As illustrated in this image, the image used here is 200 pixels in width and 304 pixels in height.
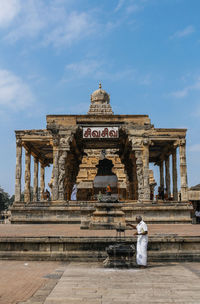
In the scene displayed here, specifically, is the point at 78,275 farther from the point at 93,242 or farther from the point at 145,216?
the point at 145,216

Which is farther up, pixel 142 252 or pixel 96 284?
pixel 142 252

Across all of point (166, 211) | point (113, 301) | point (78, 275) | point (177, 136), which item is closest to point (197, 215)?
point (166, 211)

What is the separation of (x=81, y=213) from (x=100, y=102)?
29433 mm

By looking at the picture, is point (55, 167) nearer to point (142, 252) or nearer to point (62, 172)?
point (62, 172)

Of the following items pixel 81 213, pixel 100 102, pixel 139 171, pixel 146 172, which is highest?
pixel 100 102

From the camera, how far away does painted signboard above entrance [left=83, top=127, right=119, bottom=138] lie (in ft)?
96.6

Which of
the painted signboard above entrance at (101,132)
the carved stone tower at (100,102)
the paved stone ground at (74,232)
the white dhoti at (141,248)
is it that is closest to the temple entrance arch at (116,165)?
the painted signboard above entrance at (101,132)

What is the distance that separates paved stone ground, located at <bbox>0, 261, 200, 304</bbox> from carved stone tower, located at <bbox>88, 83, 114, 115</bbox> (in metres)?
40.9

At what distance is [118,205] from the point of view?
16.3 m

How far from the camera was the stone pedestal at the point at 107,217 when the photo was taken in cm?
1569

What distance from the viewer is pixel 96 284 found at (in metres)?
6.23

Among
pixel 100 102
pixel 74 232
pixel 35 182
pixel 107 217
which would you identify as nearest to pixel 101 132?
pixel 35 182

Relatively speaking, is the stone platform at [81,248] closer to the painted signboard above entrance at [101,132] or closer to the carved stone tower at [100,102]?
the painted signboard above entrance at [101,132]

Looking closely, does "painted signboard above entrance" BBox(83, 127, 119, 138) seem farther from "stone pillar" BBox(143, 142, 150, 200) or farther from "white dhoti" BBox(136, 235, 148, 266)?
"white dhoti" BBox(136, 235, 148, 266)
